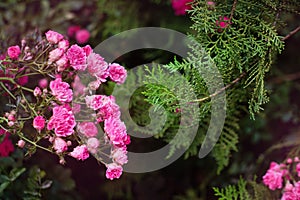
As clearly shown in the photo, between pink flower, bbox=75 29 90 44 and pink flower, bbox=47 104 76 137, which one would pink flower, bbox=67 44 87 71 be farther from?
pink flower, bbox=75 29 90 44

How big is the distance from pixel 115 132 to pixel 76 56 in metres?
0.19

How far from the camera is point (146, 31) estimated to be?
6.21 ft

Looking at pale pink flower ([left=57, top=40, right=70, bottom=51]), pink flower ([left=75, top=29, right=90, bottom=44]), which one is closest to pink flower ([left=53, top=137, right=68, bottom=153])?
pale pink flower ([left=57, top=40, right=70, bottom=51])

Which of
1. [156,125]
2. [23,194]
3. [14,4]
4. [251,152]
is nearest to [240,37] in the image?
[156,125]

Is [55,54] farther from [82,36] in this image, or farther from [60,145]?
[82,36]

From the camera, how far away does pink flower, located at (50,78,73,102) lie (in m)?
1.17

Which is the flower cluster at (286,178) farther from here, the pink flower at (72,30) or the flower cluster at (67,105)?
the pink flower at (72,30)

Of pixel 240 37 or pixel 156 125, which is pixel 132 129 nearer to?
pixel 156 125

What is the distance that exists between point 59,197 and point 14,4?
29.3 inches

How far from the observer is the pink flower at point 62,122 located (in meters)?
1.13

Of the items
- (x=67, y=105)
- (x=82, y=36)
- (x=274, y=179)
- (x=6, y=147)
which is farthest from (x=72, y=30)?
(x=274, y=179)

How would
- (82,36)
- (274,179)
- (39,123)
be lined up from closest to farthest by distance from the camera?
1. (39,123)
2. (274,179)
3. (82,36)

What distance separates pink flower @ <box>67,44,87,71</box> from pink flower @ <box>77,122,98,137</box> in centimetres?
13

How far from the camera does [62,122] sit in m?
1.13
